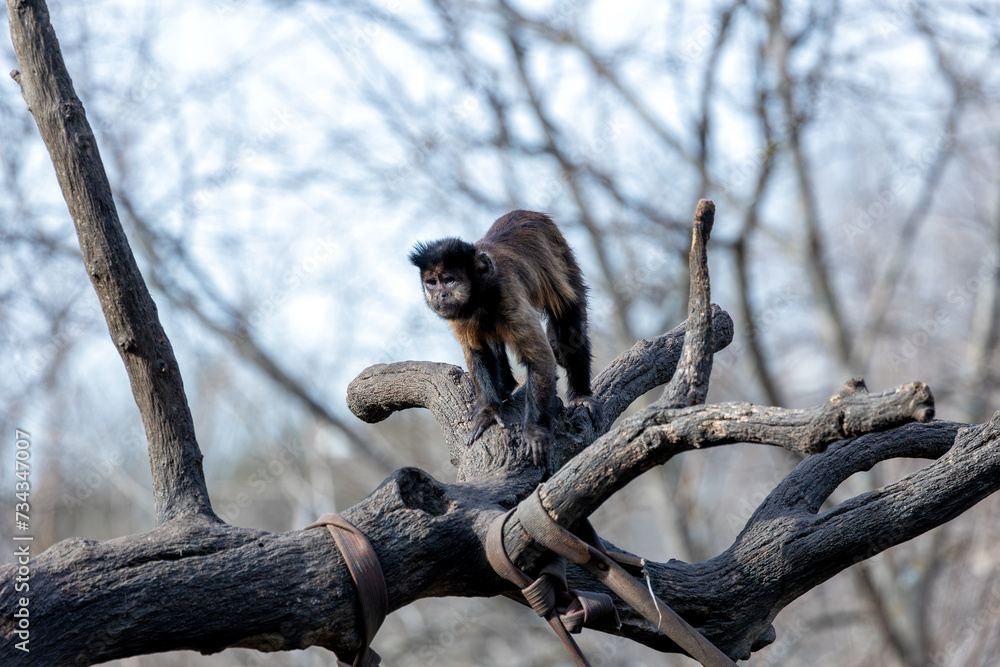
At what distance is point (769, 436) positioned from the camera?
2.20 m

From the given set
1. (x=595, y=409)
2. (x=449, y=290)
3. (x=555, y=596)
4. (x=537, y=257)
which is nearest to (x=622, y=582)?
(x=555, y=596)

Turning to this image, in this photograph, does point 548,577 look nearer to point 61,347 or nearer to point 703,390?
point 703,390

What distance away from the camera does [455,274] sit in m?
4.66

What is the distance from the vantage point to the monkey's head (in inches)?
183

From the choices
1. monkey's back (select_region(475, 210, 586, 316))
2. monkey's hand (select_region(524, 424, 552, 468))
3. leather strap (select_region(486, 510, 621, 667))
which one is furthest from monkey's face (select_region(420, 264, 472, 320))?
leather strap (select_region(486, 510, 621, 667))

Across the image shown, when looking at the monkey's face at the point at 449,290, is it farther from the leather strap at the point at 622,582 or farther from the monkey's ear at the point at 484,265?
the leather strap at the point at 622,582

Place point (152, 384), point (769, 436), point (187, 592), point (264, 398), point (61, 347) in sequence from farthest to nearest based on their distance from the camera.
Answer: point (264, 398)
point (61, 347)
point (152, 384)
point (187, 592)
point (769, 436)

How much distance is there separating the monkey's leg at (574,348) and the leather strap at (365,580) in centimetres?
211

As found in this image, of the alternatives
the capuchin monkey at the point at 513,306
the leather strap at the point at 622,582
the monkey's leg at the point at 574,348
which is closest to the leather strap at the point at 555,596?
the leather strap at the point at 622,582

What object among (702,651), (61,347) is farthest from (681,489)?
(702,651)

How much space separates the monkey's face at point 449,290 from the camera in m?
4.64

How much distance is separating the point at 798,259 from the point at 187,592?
9938 mm

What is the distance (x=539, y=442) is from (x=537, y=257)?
173 cm

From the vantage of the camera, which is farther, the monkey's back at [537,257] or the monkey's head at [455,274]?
the monkey's back at [537,257]
